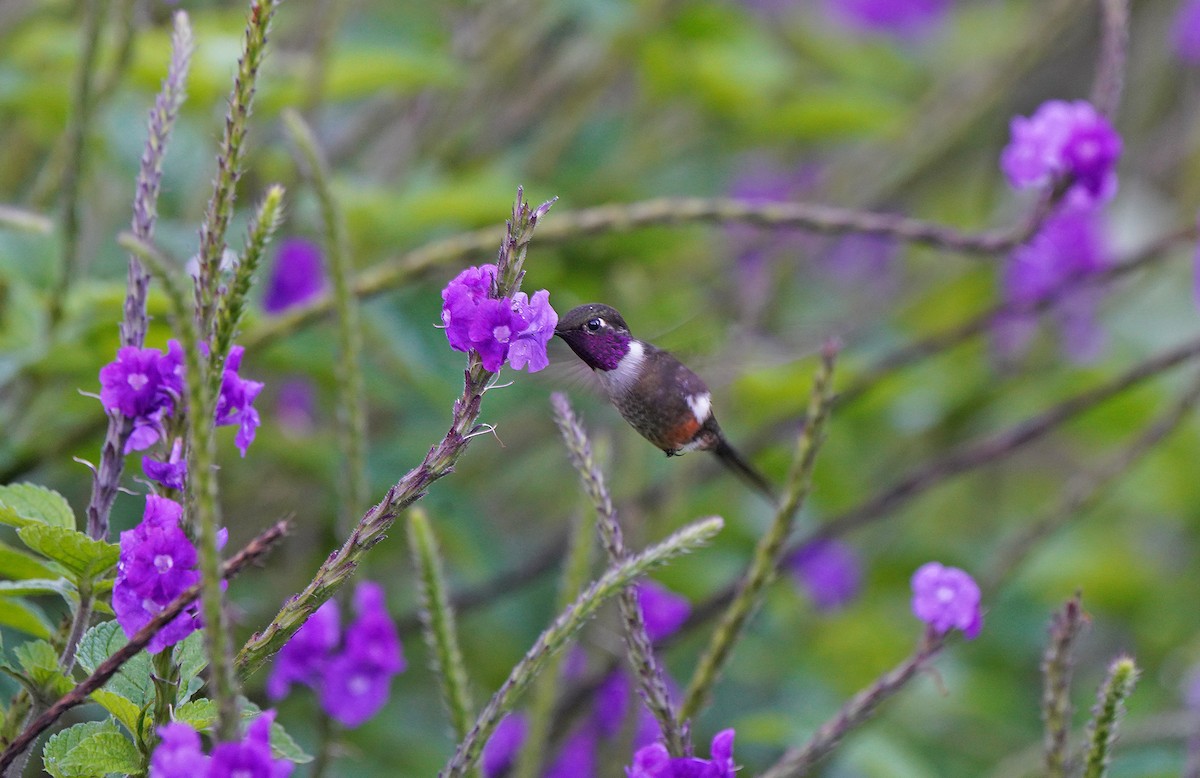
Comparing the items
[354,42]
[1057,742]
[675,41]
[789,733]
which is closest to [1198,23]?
[675,41]

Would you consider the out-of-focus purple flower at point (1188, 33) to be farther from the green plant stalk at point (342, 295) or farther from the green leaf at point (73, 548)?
the green leaf at point (73, 548)

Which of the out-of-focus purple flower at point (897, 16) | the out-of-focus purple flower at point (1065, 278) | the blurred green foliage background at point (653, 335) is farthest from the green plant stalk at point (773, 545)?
the out-of-focus purple flower at point (897, 16)

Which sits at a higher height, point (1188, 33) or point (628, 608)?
point (1188, 33)

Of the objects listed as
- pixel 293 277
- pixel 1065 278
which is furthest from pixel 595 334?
pixel 1065 278

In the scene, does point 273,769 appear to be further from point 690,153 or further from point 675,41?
point 690,153

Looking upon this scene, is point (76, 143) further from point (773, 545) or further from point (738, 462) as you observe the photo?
point (773, 545)

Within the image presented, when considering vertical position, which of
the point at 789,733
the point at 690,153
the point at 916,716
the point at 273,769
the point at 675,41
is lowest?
the point at 273,769
